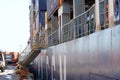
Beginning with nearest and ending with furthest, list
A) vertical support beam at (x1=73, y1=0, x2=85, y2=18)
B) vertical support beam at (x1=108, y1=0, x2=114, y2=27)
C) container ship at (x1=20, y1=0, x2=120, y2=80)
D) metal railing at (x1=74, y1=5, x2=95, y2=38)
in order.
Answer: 1. container ship at (x1=20, y1=0, x2=120, y2=80)
2. vertical support beam at (x1=108, y1=0, x2=114, y2=27)
3. metal railing at (x1=74, y1=5, x2=95, y2=38)
4. vertical support beam at (x1=73, y1=0, x2=85, y2=18)

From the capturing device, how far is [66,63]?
17625mm

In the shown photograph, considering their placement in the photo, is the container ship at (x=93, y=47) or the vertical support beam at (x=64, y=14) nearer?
the container ship at (x=93, y=47)

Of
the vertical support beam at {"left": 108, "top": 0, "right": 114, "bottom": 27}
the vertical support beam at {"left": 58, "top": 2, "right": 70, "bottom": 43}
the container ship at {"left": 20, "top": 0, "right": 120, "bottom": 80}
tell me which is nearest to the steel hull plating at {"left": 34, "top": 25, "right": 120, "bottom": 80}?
the container ship at {"left": 20, "top": 0, "right": 120, "bottom": 80}

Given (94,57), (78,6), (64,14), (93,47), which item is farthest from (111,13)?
(64,14)

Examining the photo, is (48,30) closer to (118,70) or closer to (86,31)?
(86,31)

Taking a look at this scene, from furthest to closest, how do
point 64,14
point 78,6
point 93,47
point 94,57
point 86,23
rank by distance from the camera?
1. point 64,14
2. point 78,6
3. point 86,23
4. point 93,47
5. point 94,57

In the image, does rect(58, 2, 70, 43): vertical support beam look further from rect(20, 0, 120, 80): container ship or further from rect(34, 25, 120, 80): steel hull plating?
rect(34, 25, 120, 80): steel hull plating

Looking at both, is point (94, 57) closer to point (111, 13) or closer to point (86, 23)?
point (111, 13)

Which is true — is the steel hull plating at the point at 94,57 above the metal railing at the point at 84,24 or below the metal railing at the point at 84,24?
below

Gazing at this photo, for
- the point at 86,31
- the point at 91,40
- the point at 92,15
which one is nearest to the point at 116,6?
the point at 91,40

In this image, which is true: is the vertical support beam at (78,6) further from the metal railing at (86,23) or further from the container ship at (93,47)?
the metal railing at (86,23)

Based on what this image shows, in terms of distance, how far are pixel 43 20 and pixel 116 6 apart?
31469mm

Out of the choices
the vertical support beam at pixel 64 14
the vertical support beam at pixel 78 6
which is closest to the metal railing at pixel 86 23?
the vertical support beam at pixel 78 6

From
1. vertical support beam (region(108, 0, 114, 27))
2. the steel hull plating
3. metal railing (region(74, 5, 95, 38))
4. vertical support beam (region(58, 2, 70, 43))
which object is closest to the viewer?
the steel hull plating
